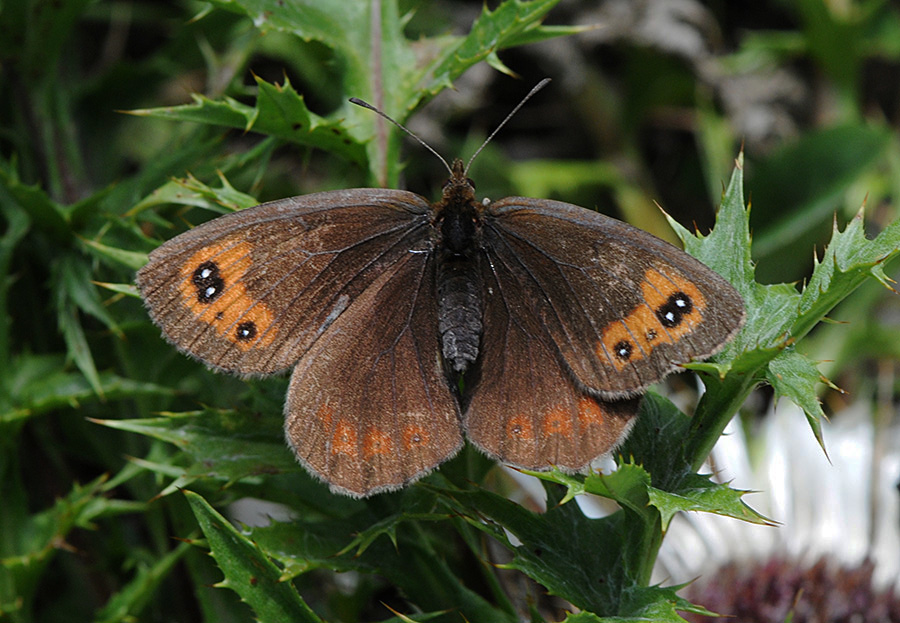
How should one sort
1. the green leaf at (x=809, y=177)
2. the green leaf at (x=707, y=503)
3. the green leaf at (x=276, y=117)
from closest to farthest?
the green leaf at (x=707, y=503) → the green leaf at (x=276, y=117) → the green leaf at (x=809, y=177)

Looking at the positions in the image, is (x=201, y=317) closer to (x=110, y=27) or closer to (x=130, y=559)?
(x=130, y=559)

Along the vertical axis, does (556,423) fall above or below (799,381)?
below

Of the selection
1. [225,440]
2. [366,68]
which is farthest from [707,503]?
[366,68]

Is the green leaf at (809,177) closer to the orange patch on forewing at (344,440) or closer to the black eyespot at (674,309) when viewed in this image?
the black eyespot at (674,309)

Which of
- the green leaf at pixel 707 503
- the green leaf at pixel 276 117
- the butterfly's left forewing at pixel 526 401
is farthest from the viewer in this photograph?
the green leaf at pixel 276 117

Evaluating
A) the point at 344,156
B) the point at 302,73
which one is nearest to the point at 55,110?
the point at 344,156

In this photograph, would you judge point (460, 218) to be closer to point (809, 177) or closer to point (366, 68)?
point (366, 68)

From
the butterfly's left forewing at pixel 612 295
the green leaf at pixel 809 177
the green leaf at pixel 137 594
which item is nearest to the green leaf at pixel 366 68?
the butterfly's left forewing at pixel 612 295
